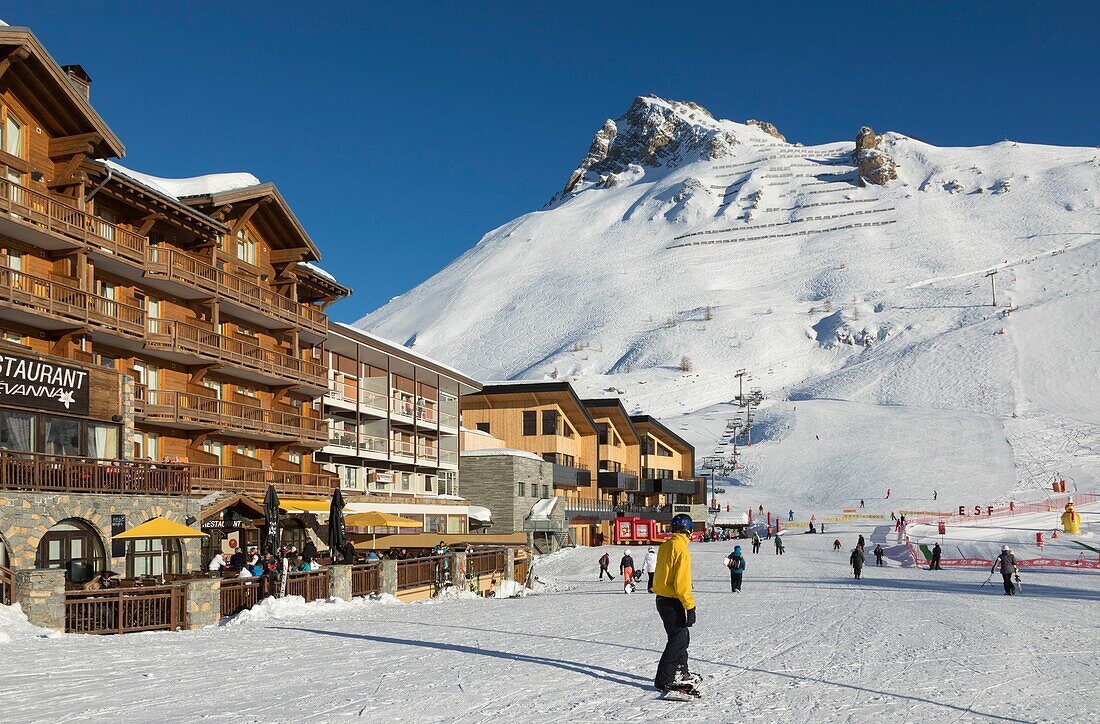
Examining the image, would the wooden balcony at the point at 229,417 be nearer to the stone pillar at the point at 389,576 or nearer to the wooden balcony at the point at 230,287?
the wooden balcony at the point at 230,287

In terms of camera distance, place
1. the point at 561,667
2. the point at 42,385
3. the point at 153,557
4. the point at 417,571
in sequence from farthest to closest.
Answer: the point at 417,571
the point at 153,557
the point at 42,385
the point at 561,667

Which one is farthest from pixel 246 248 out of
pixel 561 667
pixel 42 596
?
pixel 561 667

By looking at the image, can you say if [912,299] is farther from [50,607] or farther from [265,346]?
[50,607]

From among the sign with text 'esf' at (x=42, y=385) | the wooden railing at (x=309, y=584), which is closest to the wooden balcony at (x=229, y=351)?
the sign with text 'esf' at (x=42, y=385)

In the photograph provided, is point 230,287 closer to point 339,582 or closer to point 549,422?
point 339,582

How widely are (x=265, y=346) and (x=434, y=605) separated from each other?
17.3 m

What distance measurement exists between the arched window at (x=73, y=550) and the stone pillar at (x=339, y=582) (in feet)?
16.4

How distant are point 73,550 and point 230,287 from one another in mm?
13944

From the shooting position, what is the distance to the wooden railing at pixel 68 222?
25328mm

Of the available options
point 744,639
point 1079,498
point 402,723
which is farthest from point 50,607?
point 1079,498

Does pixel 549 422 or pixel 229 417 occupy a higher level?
pixel 549 422

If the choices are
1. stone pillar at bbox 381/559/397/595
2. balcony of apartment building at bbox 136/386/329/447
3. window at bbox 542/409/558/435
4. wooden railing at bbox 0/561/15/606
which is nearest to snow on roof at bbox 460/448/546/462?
window at bbox 542/409/558/435

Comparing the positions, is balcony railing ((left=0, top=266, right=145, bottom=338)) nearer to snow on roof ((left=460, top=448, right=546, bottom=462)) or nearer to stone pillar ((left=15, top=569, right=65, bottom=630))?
stone pillar ((left=15, top=569, right=65, bottom=630))

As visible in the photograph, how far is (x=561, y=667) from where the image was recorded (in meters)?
13.2
